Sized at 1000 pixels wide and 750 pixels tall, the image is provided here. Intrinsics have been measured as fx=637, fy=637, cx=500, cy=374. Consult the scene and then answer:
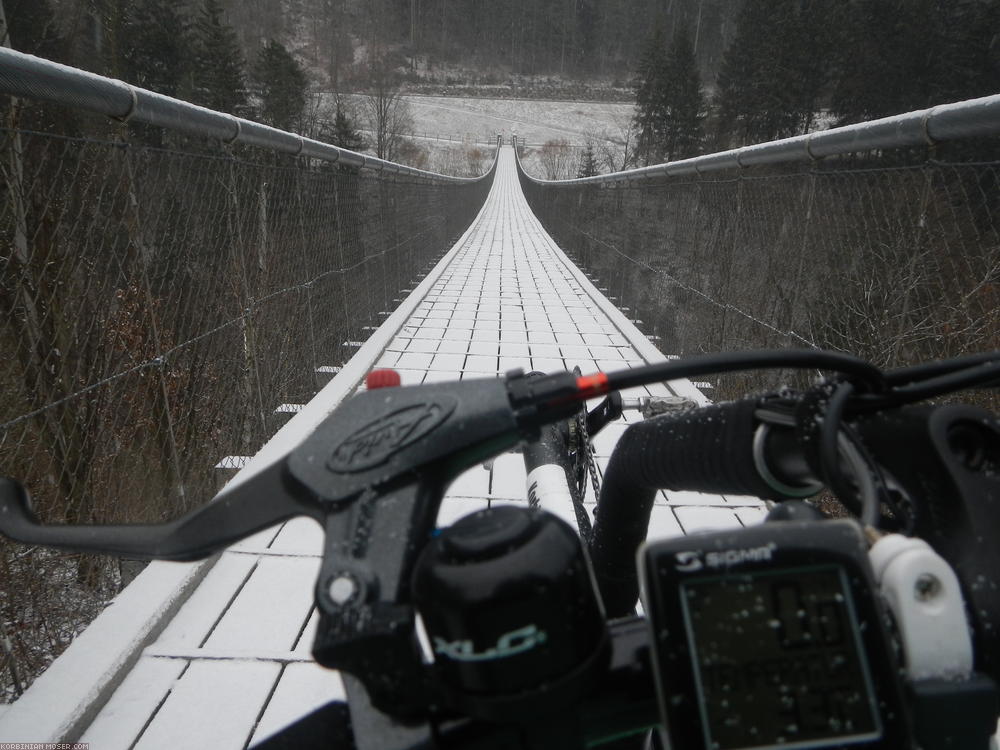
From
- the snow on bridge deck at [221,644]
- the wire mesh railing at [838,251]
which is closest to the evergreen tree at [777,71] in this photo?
the wire mesh railing at [838,251]

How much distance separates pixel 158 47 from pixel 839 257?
29482mm

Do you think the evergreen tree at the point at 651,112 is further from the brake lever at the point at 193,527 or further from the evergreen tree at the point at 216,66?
the brake lever at the point at 193,527

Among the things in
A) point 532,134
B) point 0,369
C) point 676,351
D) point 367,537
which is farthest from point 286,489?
point 532,134

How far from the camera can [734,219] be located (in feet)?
13.9

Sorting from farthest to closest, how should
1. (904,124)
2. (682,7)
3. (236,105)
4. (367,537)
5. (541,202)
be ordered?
1. (682,7)
2. (236,105)
3. (541,202)
4. (904,124)
5. (367,537)

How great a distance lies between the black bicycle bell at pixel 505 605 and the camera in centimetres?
45

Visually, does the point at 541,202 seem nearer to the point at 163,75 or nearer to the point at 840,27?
the point at 163,75

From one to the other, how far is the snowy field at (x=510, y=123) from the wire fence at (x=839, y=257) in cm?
5606

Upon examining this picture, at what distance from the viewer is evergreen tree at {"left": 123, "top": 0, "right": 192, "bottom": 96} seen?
2349 centimetres

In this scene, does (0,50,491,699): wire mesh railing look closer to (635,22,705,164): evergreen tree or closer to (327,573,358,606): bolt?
(327,573,358,606): bolt

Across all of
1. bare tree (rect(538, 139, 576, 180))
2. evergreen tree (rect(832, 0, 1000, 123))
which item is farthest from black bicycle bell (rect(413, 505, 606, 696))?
bare tree (rect(538, 139, 576, 180))

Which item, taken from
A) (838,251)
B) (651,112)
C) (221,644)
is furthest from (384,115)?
(221,644)

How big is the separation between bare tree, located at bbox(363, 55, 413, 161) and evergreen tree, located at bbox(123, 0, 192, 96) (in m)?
12.5

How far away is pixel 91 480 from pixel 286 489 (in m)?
3.23
